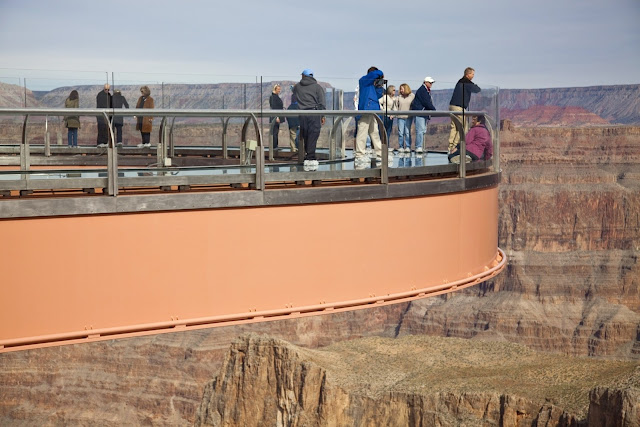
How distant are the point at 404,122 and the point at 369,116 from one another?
2377 millimetres

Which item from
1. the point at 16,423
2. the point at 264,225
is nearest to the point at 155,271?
the point at 264,225

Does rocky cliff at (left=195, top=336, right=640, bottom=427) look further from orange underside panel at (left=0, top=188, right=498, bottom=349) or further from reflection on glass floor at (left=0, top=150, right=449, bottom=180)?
orange underside panel at (left=0, top=188, right=498, bottom=349)

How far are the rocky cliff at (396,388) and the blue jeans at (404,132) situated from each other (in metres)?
A: 62.7

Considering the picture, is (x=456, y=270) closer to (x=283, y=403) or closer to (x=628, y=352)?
(x=283, y=403)

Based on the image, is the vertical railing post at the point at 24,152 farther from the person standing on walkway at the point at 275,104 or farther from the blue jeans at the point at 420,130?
the blue jeans at the point at 420,130

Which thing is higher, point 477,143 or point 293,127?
point 293,127

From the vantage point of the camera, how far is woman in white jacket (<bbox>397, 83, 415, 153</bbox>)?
1722 cm

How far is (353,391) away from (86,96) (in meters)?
75.0

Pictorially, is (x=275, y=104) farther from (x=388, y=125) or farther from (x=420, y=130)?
(x=388, y=125)

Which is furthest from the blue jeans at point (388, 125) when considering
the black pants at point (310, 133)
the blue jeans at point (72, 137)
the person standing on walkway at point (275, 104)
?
the blue jeans at point (72, 137)

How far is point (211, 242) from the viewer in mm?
12523

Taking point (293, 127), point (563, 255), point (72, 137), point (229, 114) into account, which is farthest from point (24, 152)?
point (563, 255)

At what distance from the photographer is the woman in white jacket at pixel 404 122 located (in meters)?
17.2

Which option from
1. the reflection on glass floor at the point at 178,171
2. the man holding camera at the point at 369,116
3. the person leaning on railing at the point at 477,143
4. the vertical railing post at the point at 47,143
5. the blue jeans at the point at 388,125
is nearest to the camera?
the reflection on glass floor at the point at 178,171
